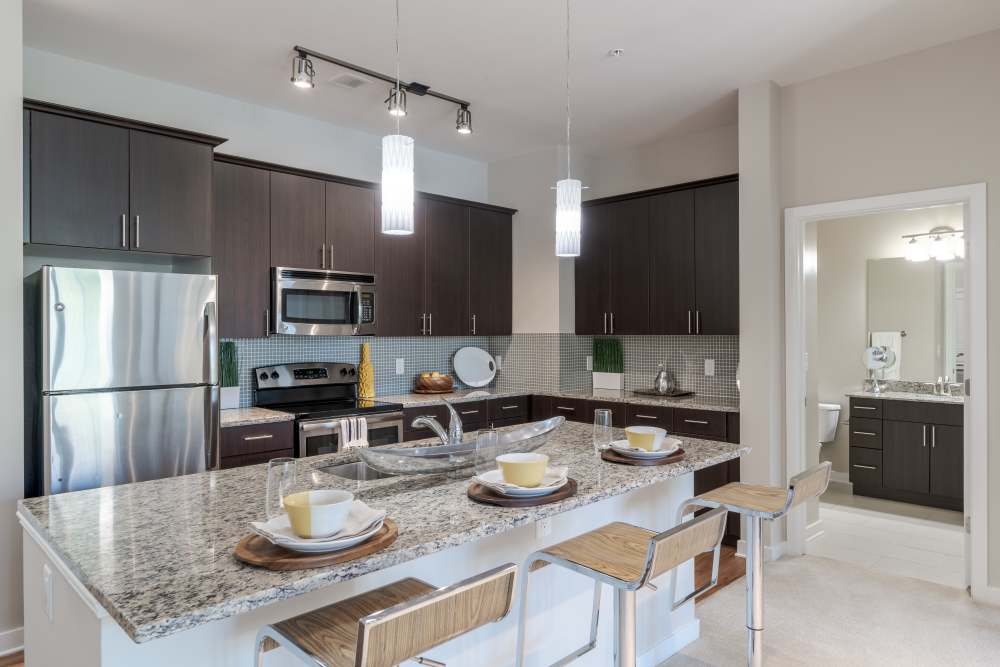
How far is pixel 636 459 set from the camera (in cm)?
207

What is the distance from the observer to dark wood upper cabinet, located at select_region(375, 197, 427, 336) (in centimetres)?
430

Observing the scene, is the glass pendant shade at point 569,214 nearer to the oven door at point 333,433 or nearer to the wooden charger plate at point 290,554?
the wooden charger plate at point 290,554

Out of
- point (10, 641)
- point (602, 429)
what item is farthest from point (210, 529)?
point (10, 641)

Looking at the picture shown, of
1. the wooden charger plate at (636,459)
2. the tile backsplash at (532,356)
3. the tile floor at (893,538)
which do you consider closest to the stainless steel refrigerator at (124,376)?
the tile backsplash at (532,356)

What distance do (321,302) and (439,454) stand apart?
91.3 inches

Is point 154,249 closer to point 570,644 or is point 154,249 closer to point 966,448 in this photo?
point 570,644

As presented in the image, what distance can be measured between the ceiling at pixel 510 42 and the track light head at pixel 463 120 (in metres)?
0.07

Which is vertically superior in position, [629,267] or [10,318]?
[629,267]

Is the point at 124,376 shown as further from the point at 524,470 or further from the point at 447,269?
the point at 447,269

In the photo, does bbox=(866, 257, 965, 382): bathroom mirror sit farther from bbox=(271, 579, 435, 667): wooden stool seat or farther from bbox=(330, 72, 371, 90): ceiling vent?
bbox=(271, 579, 435, 667): wooden stool seat

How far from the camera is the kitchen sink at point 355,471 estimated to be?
1942 millimetres

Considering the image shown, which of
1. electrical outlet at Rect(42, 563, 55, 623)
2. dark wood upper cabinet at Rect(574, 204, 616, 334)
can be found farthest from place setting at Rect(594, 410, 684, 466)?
dark wood upper cabinet at Rect(574, 204, 616, 334)

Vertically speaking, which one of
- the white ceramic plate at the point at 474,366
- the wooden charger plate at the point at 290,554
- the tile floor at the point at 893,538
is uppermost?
the white ceramic plate at the point at 474,366

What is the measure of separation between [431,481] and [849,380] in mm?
4802
